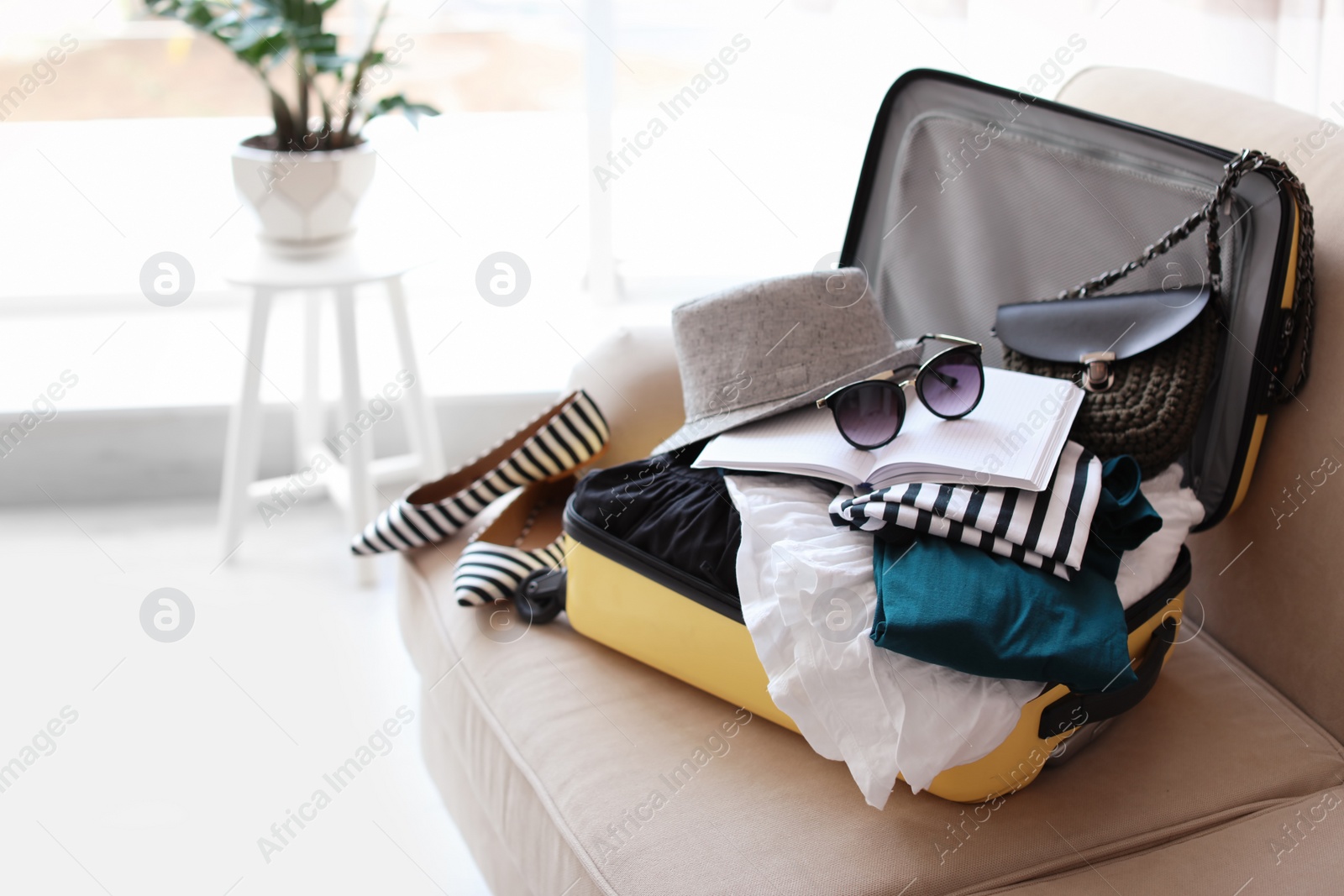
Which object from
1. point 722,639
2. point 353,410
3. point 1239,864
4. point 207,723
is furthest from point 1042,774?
point 353,410

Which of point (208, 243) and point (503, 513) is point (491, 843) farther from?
point (208, 243)

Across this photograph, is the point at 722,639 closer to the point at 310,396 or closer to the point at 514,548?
the point at 514,548

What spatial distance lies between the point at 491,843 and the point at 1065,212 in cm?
77

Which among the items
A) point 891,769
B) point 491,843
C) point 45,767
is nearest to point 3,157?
point 45,767

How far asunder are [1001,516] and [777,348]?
0.88 ft

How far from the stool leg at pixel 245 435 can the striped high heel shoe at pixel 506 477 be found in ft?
1.99

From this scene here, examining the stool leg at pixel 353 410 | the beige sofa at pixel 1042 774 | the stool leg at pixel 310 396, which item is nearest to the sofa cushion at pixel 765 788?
the beige sofa at pixel 1042 774

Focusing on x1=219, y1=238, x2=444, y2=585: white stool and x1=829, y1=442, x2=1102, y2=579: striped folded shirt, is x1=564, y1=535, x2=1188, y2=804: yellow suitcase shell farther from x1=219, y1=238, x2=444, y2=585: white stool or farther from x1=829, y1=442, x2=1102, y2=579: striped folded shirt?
x1=219, y1=238, x2=444, y2=585: white stool

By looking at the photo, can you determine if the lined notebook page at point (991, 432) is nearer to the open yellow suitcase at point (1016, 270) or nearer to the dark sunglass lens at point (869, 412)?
the dark sunglass lens at point (869, 412)

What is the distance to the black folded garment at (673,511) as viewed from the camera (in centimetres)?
79

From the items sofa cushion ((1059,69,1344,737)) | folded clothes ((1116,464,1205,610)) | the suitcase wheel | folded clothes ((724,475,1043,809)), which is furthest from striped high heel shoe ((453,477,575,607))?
sofa cushion ((1059,69,1344,737))

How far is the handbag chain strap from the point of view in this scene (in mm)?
795

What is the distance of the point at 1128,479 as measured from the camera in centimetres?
80

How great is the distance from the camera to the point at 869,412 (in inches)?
32.6
